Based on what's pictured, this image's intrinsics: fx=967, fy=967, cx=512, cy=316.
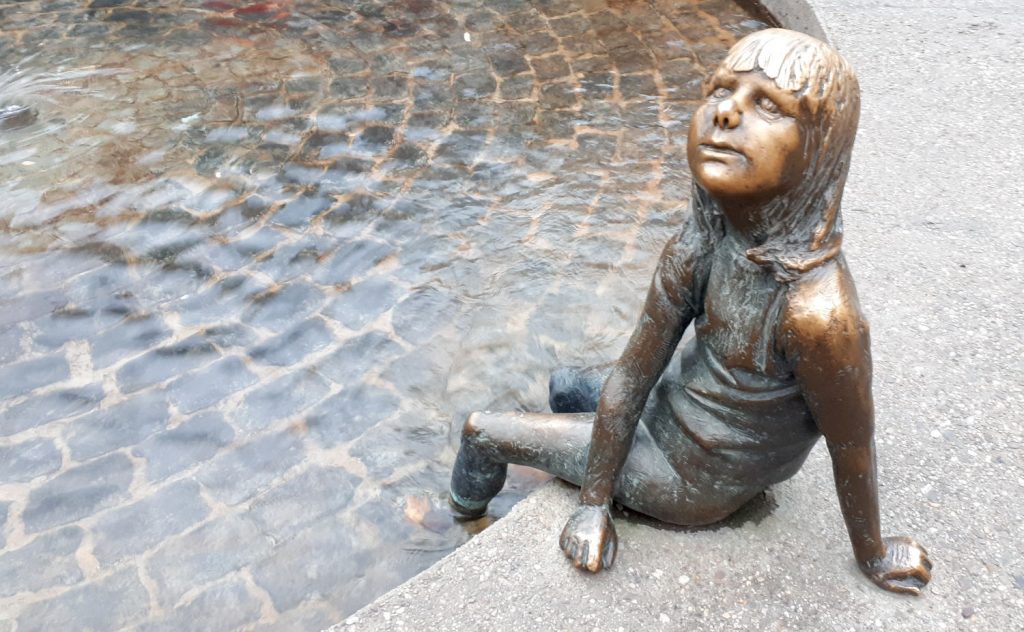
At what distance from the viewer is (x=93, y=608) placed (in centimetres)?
307

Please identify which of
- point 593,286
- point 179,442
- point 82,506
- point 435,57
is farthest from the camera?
point 435,57

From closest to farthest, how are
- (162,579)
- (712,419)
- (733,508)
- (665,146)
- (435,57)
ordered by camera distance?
(712,419) → (733,508) → (162,579) → (665,146) → (435,57)

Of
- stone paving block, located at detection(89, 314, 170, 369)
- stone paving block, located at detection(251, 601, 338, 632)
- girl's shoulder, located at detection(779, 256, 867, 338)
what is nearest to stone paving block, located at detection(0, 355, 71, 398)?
stone paving block, located at detection(89, 314, 170, 369)

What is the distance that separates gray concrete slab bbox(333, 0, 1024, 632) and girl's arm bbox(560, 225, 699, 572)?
88 millimetres

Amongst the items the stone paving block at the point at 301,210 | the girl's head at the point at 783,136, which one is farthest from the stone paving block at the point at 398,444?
the girl's head at the point at 783,136

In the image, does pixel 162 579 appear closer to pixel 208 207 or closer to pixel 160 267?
pixel 160 267

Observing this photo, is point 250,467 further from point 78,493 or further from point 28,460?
point 28,460

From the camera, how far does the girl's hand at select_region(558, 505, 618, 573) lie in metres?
2.59

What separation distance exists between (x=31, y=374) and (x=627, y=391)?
265cm

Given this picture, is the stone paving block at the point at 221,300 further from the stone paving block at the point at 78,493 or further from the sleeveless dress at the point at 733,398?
the sleeveless dress at the point at 733,398

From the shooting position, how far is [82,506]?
134 inches

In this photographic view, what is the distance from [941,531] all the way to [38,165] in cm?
460

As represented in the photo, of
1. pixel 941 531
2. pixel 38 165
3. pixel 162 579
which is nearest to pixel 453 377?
pixel 162 579

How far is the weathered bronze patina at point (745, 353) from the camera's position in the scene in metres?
1.94
